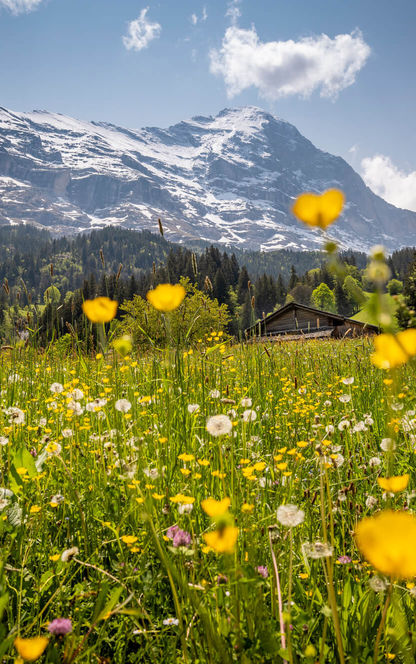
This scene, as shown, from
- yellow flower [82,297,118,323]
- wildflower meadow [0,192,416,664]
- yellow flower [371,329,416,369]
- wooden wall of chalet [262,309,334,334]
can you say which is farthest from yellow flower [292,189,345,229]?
wooden wall of chalet [262,309,334,334]

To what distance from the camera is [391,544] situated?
1.45 feet

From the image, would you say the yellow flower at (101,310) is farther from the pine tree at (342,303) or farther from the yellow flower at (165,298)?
the pine tree at (342,303)

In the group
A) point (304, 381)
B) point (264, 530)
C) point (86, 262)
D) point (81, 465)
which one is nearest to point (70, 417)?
point (81, 465)

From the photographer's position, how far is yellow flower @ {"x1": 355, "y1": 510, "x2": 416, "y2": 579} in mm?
438

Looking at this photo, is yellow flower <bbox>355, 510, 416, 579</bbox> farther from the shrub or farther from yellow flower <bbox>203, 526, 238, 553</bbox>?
the shrub

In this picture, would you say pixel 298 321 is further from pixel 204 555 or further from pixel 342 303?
pixel 342 303

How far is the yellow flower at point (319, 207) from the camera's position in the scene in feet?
1.95

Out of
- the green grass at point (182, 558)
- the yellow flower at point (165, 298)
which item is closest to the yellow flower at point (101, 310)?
the yellow flower at point (165, 298)

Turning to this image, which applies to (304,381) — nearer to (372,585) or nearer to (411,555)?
(372,585)

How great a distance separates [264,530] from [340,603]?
31 cm

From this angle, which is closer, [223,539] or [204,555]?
[223,539]

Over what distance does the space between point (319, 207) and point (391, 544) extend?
1.40 ft

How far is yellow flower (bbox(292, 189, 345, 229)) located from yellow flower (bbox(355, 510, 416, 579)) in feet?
1.21

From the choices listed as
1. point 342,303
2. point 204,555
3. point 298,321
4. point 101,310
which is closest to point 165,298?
point 101,310
